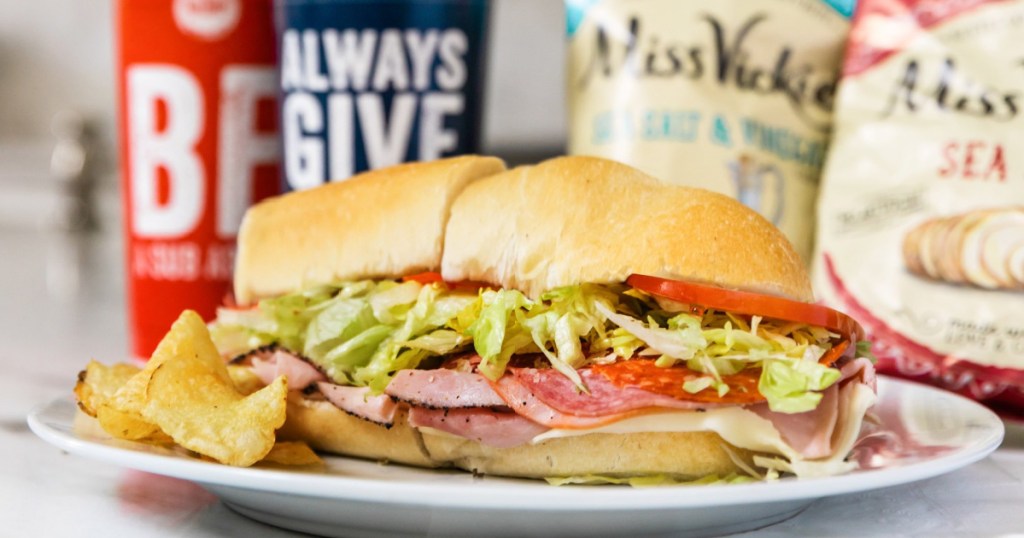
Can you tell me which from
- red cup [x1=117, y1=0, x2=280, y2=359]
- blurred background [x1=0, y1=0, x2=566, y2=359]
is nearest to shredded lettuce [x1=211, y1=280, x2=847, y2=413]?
red cup [x1=117, y1=0, x2=280, y2=359]

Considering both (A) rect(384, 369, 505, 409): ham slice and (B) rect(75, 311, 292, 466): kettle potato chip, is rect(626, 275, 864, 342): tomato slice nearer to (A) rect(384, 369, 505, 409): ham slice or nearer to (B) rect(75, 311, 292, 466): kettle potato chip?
(A) rect(384, 369, 505, 409): ham slice

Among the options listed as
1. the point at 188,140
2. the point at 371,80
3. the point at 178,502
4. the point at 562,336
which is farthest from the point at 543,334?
the point at 188,140

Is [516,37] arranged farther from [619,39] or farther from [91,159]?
[91,159]

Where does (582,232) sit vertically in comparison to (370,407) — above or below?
above

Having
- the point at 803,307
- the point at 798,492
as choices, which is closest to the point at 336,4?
the point at 803,307

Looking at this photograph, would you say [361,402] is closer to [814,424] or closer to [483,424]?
[483,424]

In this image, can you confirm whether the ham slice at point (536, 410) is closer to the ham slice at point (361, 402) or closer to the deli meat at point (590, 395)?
the deli meat at point (590, 395)
